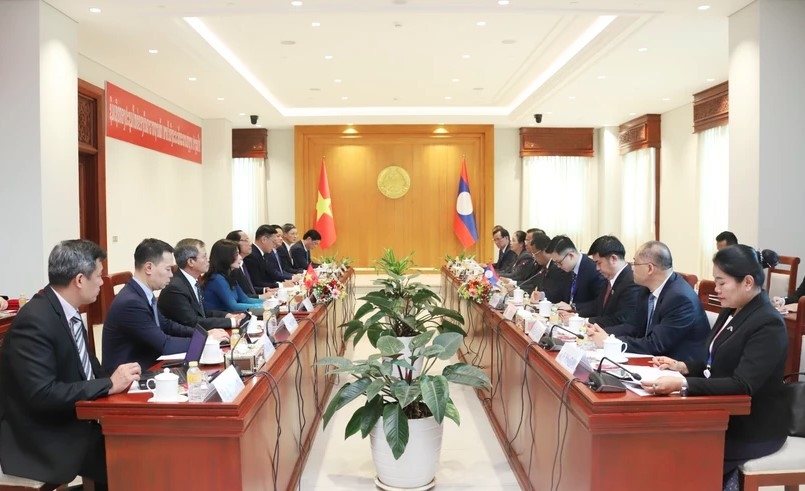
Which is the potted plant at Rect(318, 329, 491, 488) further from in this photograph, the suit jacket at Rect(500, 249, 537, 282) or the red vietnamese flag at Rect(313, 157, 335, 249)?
the red vietnamese flag at Rect(313, 157, 335, 249)

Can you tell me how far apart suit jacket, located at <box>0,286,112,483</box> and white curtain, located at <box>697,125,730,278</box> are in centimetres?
775

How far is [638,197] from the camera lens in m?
10.7

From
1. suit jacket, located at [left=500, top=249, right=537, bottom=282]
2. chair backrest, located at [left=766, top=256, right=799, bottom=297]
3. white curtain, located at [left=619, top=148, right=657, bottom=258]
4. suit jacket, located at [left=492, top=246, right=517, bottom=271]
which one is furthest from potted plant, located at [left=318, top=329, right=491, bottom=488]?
white curtain, located at [left=619, top=148, right=657, bottom=258]

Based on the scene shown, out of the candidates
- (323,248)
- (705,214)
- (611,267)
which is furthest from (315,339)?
(323,248)

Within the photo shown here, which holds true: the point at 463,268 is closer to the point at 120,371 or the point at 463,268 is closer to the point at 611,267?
the point at 611,267

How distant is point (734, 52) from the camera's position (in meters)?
5.18

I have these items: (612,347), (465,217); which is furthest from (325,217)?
(612,347)

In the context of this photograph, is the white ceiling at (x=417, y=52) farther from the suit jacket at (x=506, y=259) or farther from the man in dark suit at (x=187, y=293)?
the man in dark suit at (x=187, y=293)

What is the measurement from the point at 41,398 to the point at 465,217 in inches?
385

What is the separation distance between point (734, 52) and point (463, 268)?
3.20 meters

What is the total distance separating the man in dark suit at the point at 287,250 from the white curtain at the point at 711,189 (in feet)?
17.3

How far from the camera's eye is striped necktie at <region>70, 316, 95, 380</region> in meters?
2.23

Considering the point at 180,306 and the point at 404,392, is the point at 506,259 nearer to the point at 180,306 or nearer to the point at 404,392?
the point at 180,306

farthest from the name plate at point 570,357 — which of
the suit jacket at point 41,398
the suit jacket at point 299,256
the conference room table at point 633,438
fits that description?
the suit jacket at point 299,256
